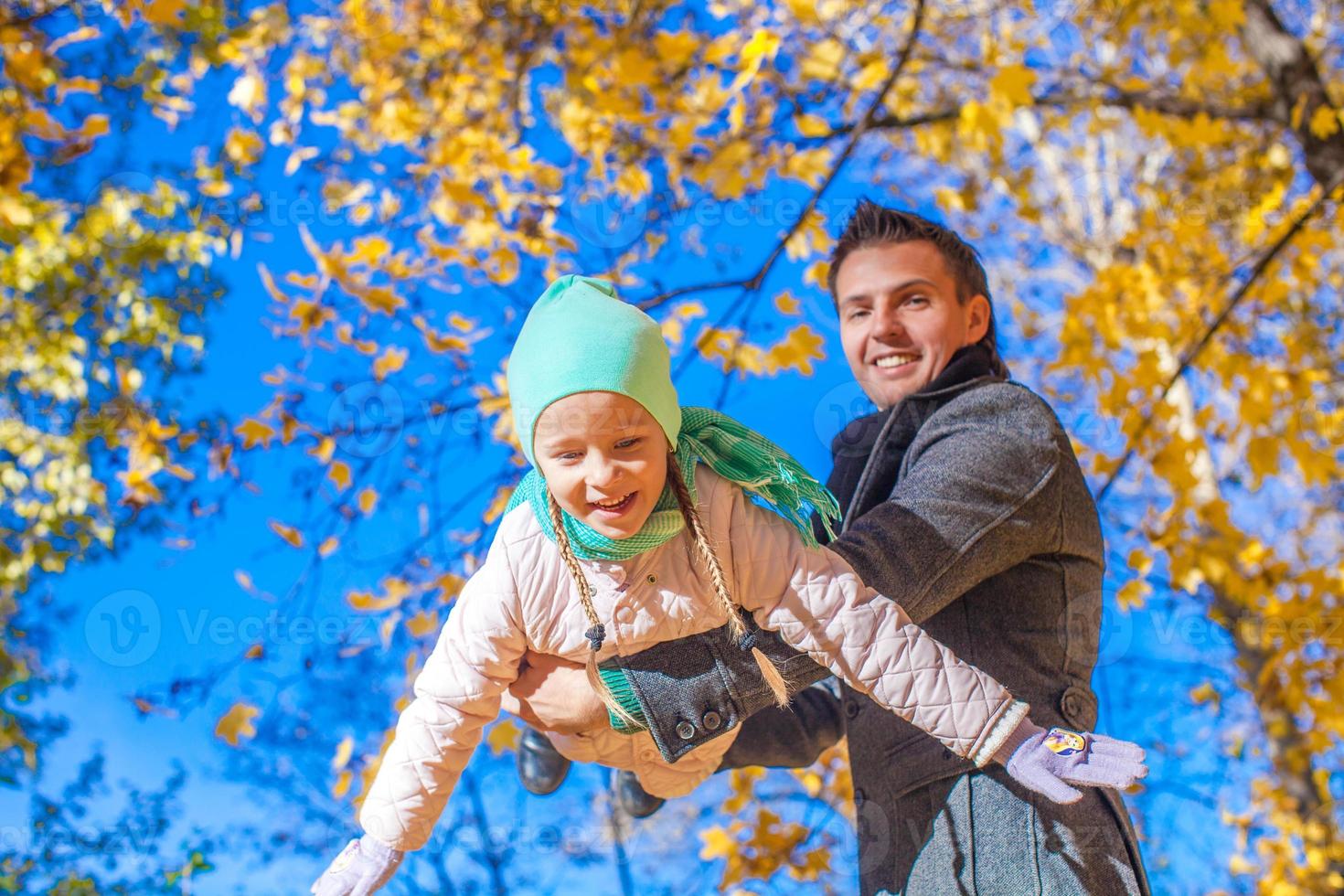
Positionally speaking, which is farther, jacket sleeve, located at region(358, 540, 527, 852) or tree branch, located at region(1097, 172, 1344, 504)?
tree branch, located at region(1097, 172, 1344, 504)

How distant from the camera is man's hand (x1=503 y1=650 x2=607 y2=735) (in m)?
1.39

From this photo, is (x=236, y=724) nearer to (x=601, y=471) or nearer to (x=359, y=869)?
(x=359, y=869)

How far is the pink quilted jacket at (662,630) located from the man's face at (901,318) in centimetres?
51

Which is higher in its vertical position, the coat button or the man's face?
the man's face

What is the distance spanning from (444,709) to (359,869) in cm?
23

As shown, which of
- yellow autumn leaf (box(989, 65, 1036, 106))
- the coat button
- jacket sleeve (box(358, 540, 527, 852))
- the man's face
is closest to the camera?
jacket sleeve (box(358, 540, 527, 852))

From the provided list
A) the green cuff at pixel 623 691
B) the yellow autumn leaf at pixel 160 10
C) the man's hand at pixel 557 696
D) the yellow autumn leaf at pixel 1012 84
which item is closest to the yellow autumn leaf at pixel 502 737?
the man's hand at pixel 557 696

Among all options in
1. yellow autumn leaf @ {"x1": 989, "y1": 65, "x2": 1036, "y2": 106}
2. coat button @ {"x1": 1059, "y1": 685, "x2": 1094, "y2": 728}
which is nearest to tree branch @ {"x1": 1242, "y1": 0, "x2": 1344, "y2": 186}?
yellow autumn leaf @ {"x1": 989, "y1": 65, "x2": 1036, "y2": 106}

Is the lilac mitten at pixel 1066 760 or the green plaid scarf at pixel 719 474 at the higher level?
the green plaid scarf at pixel 719 474

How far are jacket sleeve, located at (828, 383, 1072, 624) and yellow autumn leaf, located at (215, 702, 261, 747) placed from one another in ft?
5.43

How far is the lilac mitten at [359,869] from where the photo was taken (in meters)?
1.31

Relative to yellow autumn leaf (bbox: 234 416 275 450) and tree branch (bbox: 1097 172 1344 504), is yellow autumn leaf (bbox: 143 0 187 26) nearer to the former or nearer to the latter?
yellow autumn leaf (bbox: 234 416 275 450)

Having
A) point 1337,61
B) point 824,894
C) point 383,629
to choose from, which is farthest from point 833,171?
point 1337,61

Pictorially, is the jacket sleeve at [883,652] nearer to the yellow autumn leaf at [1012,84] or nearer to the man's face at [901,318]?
the man's face at [901,318]
